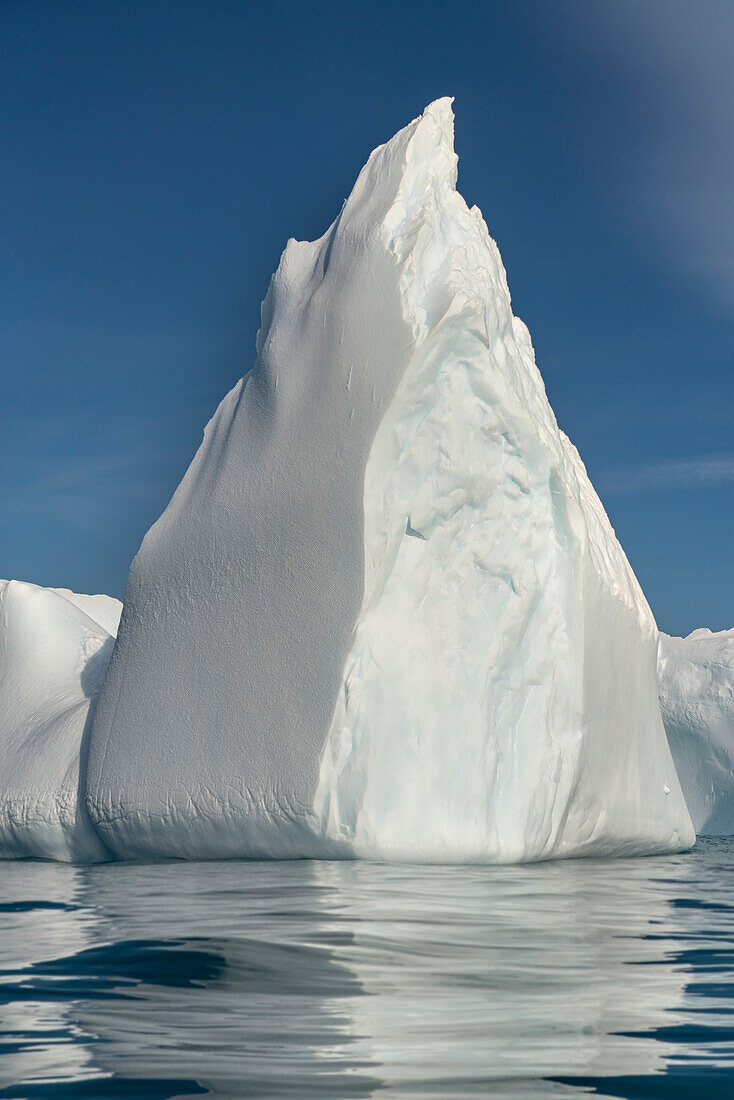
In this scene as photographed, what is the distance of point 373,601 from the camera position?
920 centimetres

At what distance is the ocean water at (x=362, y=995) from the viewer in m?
2.73

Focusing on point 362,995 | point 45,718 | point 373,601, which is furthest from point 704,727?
point 362,995

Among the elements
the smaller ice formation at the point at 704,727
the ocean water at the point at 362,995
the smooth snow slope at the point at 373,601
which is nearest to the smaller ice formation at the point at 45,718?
the smooth snow slope at the point at 373,601

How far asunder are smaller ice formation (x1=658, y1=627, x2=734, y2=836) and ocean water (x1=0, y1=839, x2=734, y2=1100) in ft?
40.0

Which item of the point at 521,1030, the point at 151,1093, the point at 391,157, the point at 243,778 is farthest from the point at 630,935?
the point at 391,157

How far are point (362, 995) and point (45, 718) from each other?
357 inches

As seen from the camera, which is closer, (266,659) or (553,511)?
(266,659)

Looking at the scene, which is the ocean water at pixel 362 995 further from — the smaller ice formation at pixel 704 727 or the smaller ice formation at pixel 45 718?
the smaller ice formation at pixel 704 727

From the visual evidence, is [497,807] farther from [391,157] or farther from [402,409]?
[391,157]

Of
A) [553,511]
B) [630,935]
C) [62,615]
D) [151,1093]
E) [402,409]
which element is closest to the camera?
[151,1093]

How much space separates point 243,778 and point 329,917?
3.68 metres

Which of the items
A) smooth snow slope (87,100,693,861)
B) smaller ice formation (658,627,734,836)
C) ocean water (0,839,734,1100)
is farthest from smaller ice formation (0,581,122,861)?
smaller ice formation (658,627,734,836)

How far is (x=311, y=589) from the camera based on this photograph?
29.9 feet

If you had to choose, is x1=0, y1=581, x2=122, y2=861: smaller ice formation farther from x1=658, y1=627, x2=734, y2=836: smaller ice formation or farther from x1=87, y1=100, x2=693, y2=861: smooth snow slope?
x1=658, y1=627, x2=734, y2=836: smaller ice formation
